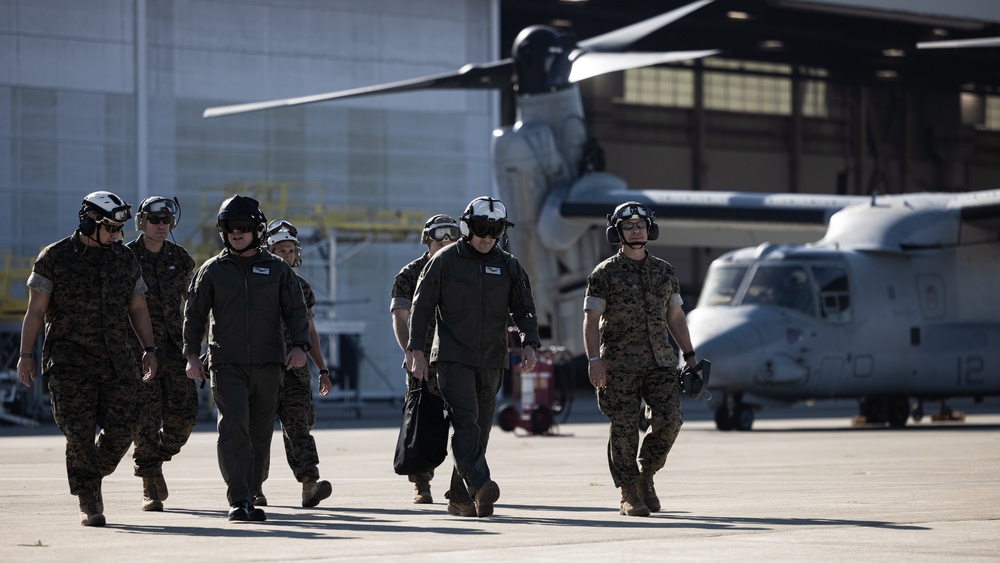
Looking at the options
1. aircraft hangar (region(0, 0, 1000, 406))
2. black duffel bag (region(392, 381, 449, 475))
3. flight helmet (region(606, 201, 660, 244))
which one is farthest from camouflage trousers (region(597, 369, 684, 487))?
aircraft hangar (region(0, 0, 1000, 406))

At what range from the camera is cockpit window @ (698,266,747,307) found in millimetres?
20281

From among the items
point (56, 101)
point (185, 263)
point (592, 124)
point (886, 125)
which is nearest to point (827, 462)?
point (185, 263)

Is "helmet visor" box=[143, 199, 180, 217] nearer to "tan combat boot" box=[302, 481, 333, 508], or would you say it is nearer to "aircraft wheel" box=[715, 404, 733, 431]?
"tan combat boot" box=[302, 481, 333, 508]

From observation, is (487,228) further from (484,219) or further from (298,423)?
(298,423)

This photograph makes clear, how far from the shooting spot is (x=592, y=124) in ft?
152

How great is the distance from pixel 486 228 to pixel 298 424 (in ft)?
6.40

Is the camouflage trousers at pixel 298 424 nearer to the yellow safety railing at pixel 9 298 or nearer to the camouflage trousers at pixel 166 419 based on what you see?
the camouflage trousers at pixel 166 419

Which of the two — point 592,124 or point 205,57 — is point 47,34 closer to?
point 205,57

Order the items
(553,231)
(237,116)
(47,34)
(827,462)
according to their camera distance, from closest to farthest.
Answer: (827,462)
(553,231)
(47,34)
(237,116)

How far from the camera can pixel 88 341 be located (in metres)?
8.21

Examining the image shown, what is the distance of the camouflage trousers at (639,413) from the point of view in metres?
8.78

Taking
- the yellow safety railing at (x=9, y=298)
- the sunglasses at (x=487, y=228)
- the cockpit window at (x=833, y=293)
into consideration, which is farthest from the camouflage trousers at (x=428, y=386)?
the yellow safety railing at (x=9, y=298)

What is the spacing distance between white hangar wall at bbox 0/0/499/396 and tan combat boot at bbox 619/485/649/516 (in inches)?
960

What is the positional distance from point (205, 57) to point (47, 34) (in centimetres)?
365
